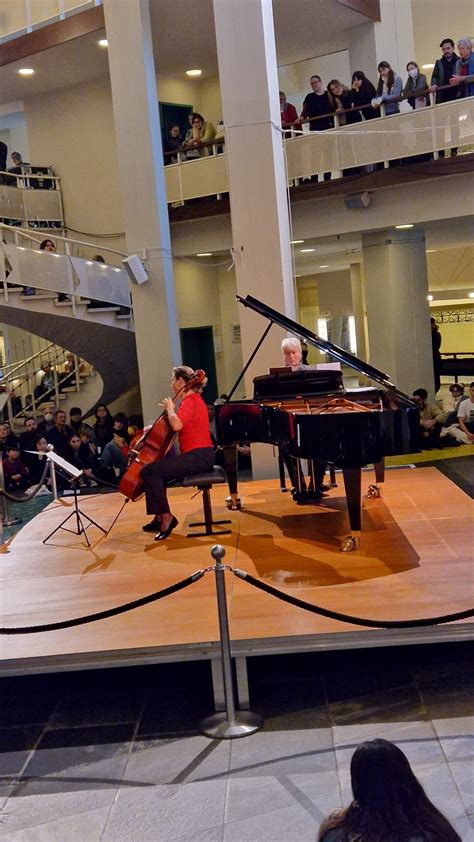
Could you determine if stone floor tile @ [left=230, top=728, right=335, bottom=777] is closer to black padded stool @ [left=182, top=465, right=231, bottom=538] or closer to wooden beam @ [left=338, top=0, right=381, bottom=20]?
black padded stool @ [left=182, top=465, right=231, bottom=538]

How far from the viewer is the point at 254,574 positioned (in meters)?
5.59

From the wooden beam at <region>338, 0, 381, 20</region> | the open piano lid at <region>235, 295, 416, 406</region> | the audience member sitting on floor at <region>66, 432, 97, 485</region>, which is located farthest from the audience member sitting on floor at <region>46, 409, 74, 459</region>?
the wooden beam at <region>338, 0, 381, 20</region>

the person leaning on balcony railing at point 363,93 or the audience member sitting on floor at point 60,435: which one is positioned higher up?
the person leaning on balcony railing at point 363,93

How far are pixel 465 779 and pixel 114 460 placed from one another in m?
8.05

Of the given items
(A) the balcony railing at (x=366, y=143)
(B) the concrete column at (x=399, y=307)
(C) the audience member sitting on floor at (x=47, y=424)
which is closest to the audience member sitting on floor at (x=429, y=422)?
(B) the concrete column at (x=399, y=307)

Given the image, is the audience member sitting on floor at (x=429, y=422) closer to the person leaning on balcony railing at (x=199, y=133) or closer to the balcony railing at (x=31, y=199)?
the person leaning on balcony railing at (x=199, y=133)

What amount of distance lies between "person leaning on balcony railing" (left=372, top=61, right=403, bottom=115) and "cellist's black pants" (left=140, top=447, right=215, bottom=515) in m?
7.62

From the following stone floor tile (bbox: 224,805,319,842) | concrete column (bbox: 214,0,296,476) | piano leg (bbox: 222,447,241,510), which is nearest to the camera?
stone floor tile (bbox: 224,805,319,842)

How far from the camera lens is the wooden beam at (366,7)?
45.6 ft

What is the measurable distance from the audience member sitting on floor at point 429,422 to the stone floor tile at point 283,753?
8.41 metres

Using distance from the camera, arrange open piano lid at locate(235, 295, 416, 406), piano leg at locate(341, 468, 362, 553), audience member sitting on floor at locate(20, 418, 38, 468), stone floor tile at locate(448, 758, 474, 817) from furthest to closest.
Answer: audience member sitting on floor at locate(20, 418, 38, 468)
open piano lid at locate(235, 295, 416, 406)
piano leg at locate(341, 468, 362, 553)
stone floor tile at locate(448, 758, 474, 817)

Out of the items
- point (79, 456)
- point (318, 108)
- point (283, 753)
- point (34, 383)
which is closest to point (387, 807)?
point (283, 753)

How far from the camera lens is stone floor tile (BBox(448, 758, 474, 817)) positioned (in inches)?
136

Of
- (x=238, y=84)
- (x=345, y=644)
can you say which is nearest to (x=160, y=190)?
(x=238, y=84)
